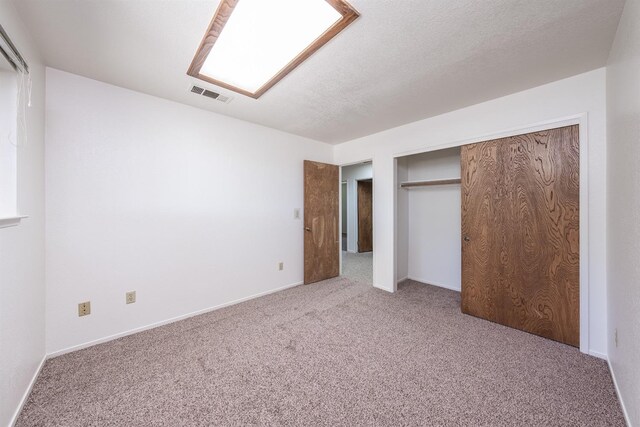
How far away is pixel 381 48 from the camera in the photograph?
1.66 meters

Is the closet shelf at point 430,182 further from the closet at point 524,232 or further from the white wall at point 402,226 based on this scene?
the closet at point 524,232

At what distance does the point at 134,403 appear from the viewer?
1.47 metres

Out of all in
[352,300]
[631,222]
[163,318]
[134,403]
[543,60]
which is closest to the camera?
[631,222]

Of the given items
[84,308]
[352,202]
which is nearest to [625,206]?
[84,308]

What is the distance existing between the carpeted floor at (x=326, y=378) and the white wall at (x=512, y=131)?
0.71 metres

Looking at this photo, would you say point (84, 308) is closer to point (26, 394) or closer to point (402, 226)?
point (26, 394)

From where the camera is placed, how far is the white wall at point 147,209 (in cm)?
197

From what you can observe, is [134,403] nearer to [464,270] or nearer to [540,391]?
[540,391]

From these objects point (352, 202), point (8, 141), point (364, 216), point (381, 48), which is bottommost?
point (364, 216)

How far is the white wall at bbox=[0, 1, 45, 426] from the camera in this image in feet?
4.12

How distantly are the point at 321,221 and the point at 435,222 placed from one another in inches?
69.4

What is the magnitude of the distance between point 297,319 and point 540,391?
6.42 ft

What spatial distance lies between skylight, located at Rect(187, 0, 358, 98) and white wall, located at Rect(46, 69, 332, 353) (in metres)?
0.88

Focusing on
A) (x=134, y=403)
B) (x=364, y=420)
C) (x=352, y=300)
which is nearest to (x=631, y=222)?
(x=364, y=420)
